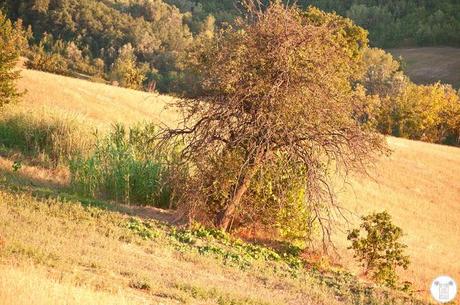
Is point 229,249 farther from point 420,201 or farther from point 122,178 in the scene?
point 420,201

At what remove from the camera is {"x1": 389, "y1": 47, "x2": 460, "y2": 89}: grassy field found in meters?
126

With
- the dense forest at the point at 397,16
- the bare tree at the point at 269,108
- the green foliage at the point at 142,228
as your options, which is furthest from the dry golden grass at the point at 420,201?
the dense forest at the point at 397,16

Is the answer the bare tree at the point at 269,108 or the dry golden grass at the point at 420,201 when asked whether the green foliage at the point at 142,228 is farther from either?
the dry golden grass at the point at 420,201

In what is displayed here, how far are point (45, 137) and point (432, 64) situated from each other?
12519cm

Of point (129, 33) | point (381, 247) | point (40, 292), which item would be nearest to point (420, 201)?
point (381, 247)

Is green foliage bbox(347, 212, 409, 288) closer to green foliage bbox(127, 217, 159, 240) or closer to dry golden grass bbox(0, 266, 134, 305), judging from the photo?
green foliage bbox(127, 217, 159, 240)

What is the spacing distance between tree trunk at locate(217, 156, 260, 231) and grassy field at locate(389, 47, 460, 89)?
114m

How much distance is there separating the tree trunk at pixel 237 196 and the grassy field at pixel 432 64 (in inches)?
4471

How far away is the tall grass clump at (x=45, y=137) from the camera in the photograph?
20219mm

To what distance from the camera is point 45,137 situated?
21.5 metres

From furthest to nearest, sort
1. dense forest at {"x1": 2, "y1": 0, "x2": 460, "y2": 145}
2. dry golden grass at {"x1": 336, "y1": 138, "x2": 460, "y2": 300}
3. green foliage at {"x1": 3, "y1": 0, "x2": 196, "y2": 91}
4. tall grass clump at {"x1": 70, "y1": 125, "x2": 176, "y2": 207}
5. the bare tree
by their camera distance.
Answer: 1. green foliage at {"x1": 3, "y1": 0, "x2": 196, "y2": 91}
2. dense forest at {"x1": 2, "y1": 0, "x2": 460, "y2": 145}
3. dry golden grass at {"x1": 336, "y1": 138, "x2": 460, "y2": 300}
4. tall grass clump at {"x1": 70, "y1": 125, "x2": 176, "y2": 207}
5. the bare tree

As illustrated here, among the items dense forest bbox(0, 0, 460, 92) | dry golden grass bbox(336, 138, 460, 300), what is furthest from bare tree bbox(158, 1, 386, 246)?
dense forest bbox(0, 0, 460, 92)

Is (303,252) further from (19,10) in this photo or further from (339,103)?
(19,10)

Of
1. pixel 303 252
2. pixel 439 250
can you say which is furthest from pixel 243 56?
pixel 439 250
